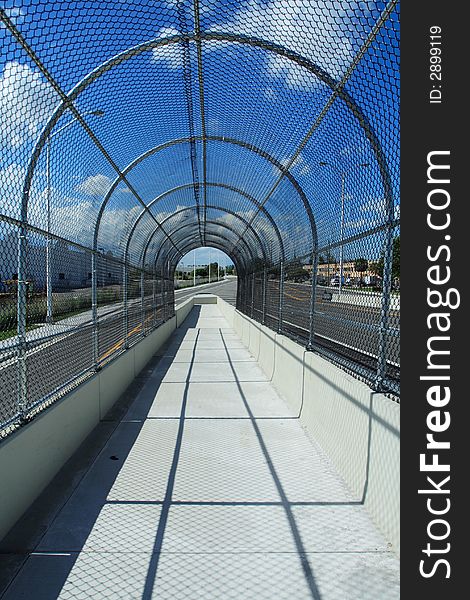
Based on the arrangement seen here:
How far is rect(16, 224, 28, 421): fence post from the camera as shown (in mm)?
3928

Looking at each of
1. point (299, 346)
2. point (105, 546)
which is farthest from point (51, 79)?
point (299, 346)

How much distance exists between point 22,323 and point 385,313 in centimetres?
272

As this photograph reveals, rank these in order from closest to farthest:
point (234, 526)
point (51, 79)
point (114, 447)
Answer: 1. point (234, 526)
2. point (51, 79)
3. point (114, 447)

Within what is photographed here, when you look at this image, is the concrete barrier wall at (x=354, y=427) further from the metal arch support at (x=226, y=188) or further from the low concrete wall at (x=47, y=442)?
the metal arch support at (x=226, y=188)

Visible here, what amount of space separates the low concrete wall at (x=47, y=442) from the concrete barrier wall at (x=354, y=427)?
2381 mm

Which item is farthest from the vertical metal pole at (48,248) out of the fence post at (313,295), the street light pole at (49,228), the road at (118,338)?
the fence post at (313,295)

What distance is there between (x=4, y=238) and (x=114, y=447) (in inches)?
99.3

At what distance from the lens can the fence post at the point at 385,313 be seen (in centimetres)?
402

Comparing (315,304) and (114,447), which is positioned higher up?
(315,304)

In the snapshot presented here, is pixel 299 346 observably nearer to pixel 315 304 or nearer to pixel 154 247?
pixel 315 304

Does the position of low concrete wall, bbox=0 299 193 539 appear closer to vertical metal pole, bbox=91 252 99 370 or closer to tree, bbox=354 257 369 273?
vertical metal pole, bbox=91 252 99 370

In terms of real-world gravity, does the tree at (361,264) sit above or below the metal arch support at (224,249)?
below

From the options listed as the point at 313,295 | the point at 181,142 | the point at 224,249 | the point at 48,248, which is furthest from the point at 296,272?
the point at 224,249

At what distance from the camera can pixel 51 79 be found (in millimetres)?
4090
